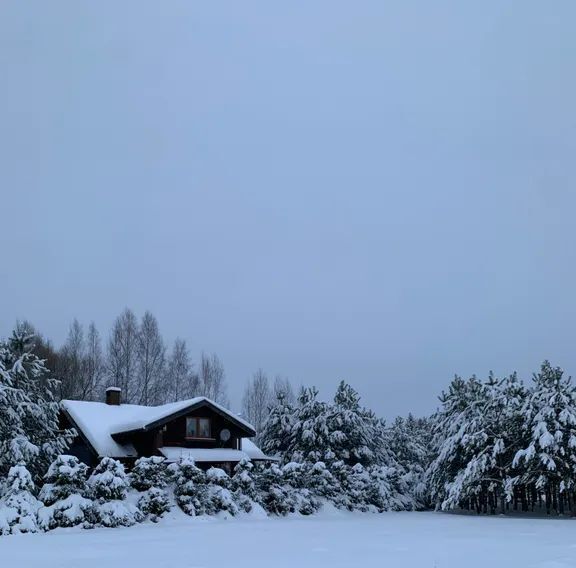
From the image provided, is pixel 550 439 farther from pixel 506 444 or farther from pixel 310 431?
pixel 310 431

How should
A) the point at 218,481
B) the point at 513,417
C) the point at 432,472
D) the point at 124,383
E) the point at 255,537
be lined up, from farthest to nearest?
the point at 124,383 < the point at 432,472 < the point at 513,417 < the point at 218,481 < the point at 255,537

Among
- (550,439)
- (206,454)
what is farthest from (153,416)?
(550,439)

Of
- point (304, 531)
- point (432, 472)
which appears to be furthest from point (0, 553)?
point (432, 472)

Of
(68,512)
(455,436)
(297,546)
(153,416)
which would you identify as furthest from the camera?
(153,416)

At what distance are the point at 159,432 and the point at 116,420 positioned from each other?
3201mm

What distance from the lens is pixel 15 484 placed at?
58.9 ft

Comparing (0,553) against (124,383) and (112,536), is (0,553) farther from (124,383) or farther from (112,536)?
(124,383)

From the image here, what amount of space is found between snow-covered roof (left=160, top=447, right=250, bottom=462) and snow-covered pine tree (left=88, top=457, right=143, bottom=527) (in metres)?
6.88

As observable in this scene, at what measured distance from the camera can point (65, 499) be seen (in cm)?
1911

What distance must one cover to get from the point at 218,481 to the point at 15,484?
322 inches

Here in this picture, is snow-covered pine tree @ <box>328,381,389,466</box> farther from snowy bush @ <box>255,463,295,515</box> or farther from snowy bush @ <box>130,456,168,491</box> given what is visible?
snowy bush @ <box>130,456,168,491</box>

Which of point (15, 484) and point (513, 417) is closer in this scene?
point (15, 484)

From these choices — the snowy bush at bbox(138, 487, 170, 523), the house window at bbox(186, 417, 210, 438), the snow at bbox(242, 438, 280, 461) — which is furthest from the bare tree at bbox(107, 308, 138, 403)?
the snowy bush at bbox(138, 487, 170, 523)

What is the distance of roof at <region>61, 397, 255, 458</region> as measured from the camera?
94.1 ft
